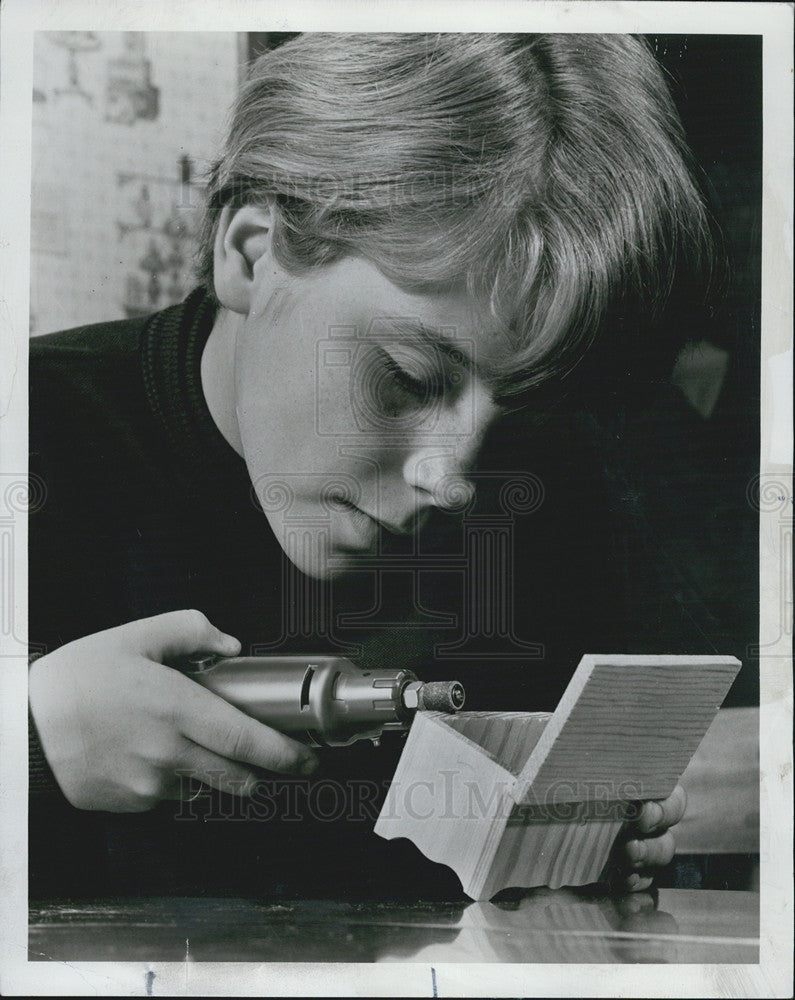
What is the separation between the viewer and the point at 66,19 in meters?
0.71

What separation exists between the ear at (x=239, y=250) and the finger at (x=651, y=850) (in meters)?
0.46

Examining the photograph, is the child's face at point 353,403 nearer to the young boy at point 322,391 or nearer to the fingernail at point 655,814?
the young boy at point 322,391

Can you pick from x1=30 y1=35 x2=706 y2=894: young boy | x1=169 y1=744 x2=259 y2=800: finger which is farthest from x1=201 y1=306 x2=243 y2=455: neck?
x1=169 y1=744 x2=259 y2=800: finger

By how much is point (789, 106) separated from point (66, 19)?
524mm

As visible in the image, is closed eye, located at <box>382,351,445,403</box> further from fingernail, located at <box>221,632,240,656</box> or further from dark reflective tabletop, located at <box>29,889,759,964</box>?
dark reflective tabletop, located at <box>29,889,759,964</box>

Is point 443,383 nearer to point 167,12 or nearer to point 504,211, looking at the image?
point 504,211

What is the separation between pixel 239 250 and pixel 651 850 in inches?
19.8

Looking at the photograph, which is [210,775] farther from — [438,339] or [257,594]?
[438,339]

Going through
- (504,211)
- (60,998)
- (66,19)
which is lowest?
(60,998)

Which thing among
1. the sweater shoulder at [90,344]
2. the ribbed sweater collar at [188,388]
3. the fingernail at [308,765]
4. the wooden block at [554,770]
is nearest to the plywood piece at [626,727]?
the wooden block at [554,770]

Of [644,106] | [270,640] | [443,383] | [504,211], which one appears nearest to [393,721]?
[270,640]

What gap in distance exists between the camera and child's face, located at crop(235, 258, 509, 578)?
2.21 feet

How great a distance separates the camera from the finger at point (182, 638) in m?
0.68

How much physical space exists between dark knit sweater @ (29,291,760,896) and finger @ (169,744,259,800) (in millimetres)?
13
